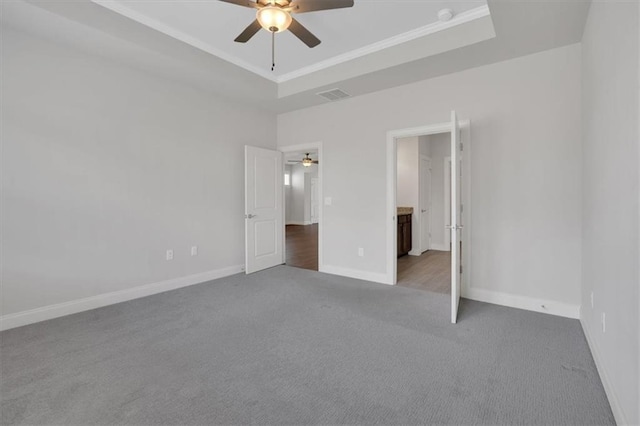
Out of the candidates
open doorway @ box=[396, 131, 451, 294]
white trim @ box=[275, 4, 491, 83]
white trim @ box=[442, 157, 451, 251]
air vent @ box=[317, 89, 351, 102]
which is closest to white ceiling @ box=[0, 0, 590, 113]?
white trim @ box=[275, 4, 491, 83]

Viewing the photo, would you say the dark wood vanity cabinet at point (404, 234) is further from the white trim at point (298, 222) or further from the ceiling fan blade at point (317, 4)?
the white trim at point (298, 222)

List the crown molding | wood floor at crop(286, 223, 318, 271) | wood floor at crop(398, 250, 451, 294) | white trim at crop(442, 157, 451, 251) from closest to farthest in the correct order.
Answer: the crown molding < wood floor at crop(398, 250, 451, 294) < wood floor at crop(286, 223, 318, 271) < white trim at crop(442, 157, 451, 251)

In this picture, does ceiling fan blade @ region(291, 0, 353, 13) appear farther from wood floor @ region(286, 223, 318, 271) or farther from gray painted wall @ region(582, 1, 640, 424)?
wood floor @ region(286, 223, 318, 271)

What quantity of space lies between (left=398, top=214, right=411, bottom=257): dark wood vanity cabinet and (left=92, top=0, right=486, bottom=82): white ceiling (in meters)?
3.18

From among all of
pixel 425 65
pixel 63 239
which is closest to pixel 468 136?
pixel 425 65

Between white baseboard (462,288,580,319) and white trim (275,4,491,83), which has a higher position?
white trim (275,4,491,83)

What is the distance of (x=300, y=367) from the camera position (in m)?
2.14

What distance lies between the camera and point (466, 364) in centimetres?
216

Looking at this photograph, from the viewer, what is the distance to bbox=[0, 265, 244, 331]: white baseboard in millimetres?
2814

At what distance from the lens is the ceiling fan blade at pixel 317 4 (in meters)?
2.25

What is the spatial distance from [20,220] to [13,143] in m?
0.72

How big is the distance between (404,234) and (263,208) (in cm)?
283

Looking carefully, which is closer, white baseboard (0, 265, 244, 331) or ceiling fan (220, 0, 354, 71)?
ceiling fan (220, 0, 354, 71)

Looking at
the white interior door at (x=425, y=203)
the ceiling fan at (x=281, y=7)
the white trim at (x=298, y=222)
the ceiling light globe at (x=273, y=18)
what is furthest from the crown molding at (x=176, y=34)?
the white trim at (x=298, y=222)
